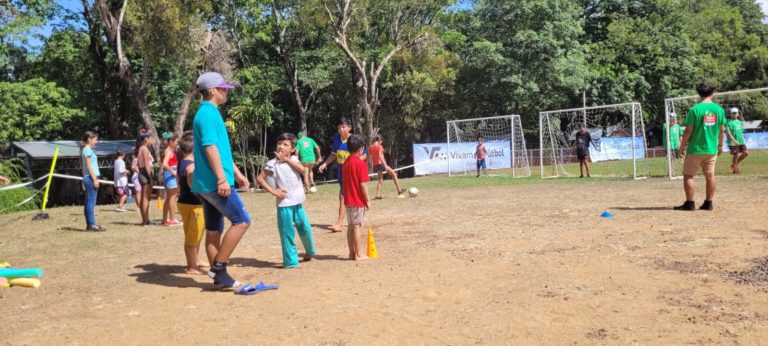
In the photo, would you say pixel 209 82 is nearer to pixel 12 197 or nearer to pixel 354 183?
pixel 354 183

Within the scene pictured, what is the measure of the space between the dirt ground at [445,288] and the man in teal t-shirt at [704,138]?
560mm

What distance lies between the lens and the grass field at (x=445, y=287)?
13.2 ft

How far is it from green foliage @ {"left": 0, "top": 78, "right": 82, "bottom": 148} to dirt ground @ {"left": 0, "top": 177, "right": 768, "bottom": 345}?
2101 cm

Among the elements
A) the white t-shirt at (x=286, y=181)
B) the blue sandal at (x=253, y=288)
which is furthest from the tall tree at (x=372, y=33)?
the blue sandal at (x=253, y=288)

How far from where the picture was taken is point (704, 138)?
28.3 feet

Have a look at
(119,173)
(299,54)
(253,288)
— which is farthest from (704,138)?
(299,54)

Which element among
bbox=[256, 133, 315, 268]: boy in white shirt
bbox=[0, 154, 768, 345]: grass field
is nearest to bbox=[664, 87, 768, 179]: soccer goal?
bbox=[0, 154, 768, 345]: grass field

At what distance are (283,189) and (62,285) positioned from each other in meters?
2.42

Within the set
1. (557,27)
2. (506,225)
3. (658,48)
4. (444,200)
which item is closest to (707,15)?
(658,48)

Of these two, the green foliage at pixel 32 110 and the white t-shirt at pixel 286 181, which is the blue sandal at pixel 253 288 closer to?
the white t-shirt at pixel 286 181

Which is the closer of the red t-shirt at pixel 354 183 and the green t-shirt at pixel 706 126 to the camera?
the red t-shirt at pixel 354 183

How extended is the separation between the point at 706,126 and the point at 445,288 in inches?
224

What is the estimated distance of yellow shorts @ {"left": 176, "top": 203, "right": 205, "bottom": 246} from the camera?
625 cm

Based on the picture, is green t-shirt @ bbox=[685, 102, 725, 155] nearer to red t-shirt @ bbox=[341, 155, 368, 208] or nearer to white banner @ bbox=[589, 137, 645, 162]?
red t-shirt @ bbox=[341, 155, 368, 208]
